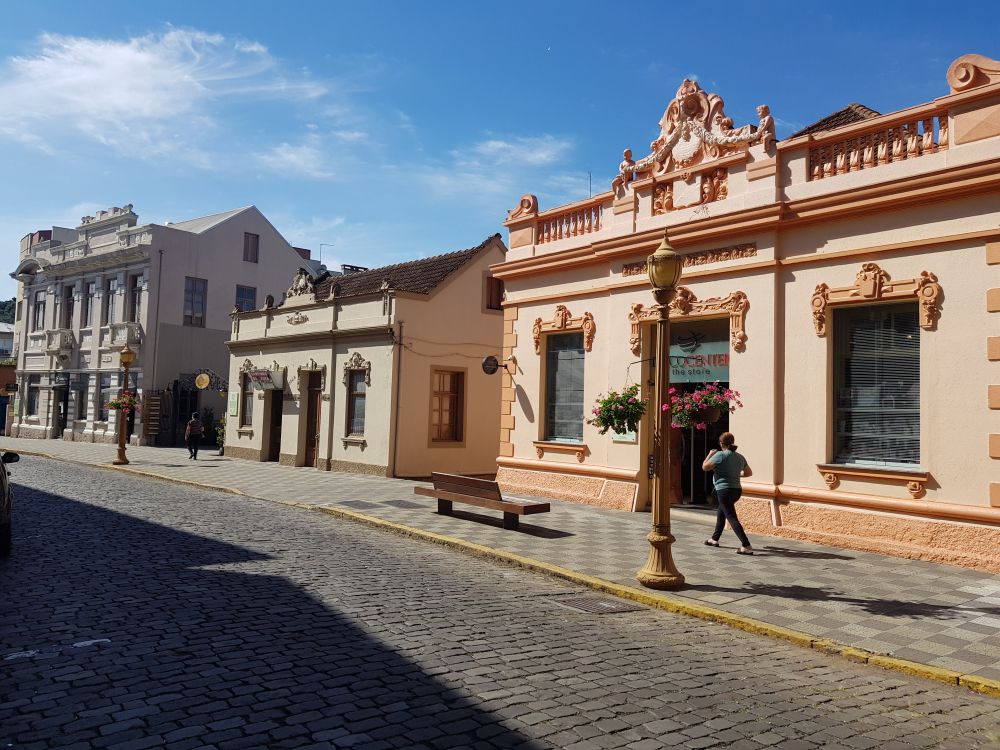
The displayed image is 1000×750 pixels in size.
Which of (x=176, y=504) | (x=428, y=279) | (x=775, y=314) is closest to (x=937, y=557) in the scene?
(x=775, y=314)

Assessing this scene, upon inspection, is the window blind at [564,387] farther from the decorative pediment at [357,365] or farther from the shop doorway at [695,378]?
the decorative pediment at [357,365]

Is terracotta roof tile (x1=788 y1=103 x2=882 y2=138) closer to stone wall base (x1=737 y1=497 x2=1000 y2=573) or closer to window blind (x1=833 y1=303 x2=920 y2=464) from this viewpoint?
window blind (x1=833 y1=303 x2=920 y2=464)

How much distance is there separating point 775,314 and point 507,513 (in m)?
5.23

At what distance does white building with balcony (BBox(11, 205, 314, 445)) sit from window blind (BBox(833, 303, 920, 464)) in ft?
84.8

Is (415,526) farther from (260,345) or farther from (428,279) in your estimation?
(260,345)

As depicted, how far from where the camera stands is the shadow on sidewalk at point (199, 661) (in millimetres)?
4191

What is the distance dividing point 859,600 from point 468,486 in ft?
20.8

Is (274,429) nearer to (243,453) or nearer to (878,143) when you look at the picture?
(243,453)

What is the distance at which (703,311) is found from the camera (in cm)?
1291

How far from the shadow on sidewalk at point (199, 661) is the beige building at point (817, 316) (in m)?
5.52

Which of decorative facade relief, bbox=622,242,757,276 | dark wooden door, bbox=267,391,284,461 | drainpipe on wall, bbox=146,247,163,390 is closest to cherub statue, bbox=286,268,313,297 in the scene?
dark wooden door, bbox=267,391,284,461

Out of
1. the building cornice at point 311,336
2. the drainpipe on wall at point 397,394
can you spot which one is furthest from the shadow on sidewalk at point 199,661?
the building cornice at point 311,336

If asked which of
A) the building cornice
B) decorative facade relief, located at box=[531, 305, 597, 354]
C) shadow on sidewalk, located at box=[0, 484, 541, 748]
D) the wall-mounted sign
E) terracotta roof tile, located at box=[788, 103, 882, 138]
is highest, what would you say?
terracotta roof tile, located at box=[788, 103, 882, 138]

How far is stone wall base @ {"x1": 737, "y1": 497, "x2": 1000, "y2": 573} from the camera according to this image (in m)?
9.47
